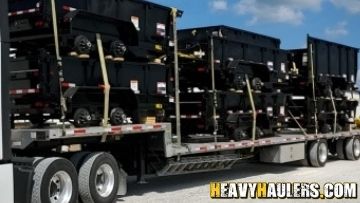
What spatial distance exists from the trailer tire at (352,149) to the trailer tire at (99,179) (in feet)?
35.3

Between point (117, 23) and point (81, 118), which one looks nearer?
point (81, 118)

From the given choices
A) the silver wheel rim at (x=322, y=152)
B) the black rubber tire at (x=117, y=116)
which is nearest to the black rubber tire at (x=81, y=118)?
the black rubber tire at (x=117, y=116)

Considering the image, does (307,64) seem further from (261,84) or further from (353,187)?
(353,187)

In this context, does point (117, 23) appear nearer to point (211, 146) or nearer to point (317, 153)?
point (211, 146)

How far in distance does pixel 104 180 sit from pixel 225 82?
472cm

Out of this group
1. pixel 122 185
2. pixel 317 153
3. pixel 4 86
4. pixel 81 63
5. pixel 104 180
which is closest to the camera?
pixel 4 86

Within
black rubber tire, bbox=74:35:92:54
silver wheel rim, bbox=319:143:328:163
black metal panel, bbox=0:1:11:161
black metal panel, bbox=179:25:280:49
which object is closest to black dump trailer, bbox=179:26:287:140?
black metal panel, bbox=179:25:280:49

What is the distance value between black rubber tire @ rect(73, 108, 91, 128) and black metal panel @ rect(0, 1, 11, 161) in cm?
307

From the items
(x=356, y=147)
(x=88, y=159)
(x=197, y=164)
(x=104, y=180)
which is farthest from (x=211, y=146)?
(x=356, y=147)

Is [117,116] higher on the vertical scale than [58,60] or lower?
lower

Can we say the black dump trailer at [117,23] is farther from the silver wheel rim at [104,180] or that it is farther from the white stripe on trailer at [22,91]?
the silver wheel rim at [104,180]

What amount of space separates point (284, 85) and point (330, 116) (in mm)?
1962

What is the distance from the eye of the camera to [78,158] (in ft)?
27.7

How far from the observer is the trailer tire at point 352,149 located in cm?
1767
